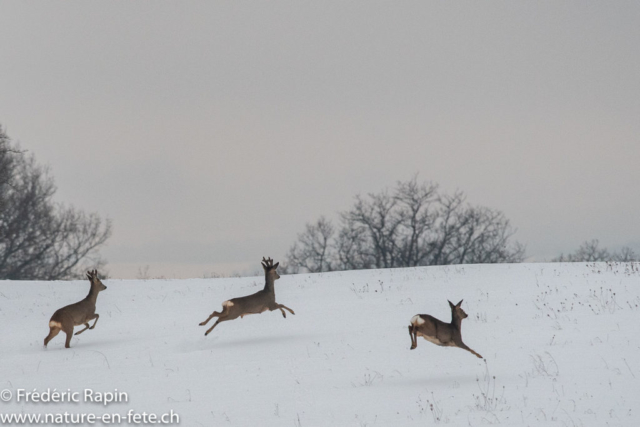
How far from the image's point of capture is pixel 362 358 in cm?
1304

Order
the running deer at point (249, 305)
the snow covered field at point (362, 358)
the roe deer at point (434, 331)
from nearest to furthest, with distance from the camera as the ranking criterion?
the snow covered field at point (362, 358), the roe deer at point (434, 331), the running deer at point (249, 305)

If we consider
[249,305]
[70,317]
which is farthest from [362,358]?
[70,317]

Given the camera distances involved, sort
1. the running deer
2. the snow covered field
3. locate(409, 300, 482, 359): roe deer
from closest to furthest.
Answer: the snow covered field → locate(409, 300, 482, 359): roe deer → the running deer

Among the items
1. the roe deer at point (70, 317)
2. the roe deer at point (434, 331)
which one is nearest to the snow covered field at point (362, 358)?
the roe deer at point (70, 317)

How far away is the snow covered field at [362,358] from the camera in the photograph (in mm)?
9555

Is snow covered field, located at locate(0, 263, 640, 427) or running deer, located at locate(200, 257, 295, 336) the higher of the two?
running deer, located at locate(200, 257, 295, 336)

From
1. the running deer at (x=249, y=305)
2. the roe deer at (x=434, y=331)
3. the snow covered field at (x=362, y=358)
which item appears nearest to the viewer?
the snow covered field at (x=362, y=358)

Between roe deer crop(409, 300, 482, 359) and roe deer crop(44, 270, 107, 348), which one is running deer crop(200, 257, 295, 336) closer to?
roe deer crop(44, 270, 107, 348)

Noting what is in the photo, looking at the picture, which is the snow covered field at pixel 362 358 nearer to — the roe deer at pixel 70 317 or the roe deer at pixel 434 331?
the roe deer at pixel 70 317

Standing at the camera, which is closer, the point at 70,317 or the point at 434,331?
the point at 434,331

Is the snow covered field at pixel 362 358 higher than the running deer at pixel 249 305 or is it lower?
lower

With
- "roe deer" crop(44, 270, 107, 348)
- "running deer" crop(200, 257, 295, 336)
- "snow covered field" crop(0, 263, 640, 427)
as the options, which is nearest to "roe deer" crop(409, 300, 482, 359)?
"snow covered field" crop(0, 263, 640, 427)

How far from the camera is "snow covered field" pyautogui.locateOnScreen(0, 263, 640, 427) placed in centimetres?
955

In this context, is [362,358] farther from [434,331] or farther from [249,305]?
[249,305]
